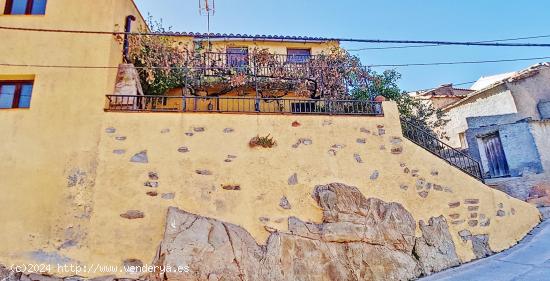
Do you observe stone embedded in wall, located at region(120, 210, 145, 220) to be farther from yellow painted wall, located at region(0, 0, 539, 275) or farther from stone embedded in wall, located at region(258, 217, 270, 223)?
stone embedded in wall, located at region(258, 217, 270, 223)

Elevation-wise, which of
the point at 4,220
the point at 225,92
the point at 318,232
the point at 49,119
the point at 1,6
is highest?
the point at 1,6

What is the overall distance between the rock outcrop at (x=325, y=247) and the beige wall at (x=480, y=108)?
34.4 ft

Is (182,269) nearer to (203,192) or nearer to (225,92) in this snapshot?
(203,192)

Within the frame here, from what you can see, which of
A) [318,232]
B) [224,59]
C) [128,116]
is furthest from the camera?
[224,59]

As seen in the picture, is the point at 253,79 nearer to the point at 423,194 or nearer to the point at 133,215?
the point at 133,215

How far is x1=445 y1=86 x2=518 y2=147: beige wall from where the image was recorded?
1427cm

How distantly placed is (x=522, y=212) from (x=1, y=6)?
12627mm

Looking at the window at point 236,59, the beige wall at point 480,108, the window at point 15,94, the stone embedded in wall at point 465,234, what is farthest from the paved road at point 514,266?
the beige wall at point 480,108

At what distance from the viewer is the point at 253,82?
970 centimetres

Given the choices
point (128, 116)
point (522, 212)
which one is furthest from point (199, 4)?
point (522, 212)

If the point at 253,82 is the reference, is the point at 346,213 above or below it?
below

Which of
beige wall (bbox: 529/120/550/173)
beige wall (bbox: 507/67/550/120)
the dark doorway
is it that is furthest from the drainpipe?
beige wall (bbox: 507/67/550/120)

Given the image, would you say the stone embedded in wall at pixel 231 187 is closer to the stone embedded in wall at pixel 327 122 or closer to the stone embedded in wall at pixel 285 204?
the stone embedded in wall at pixel 285 204

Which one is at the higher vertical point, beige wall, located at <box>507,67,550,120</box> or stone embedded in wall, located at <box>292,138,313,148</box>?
beige wall, located at <box>507,67,550,120</box>
